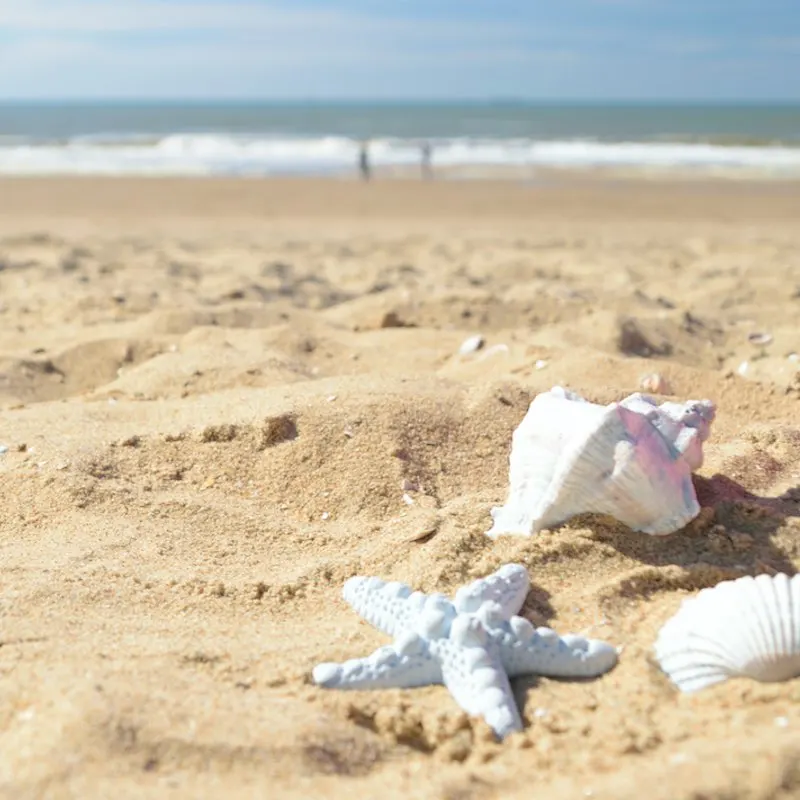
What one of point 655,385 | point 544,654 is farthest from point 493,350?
point 544,654

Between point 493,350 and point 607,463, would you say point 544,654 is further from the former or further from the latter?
point 493,350

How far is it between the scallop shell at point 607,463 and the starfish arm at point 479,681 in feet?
1.81

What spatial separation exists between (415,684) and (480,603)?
230mm

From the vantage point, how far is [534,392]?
3596 mm

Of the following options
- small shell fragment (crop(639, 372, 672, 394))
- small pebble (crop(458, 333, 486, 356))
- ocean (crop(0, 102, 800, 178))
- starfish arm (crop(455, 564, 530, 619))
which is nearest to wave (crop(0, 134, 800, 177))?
ocean (crop(0, 102, 800, 178))

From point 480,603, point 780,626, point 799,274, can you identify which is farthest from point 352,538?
point 799,274

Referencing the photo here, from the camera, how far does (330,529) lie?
290cm

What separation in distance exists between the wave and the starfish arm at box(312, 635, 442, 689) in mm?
18565

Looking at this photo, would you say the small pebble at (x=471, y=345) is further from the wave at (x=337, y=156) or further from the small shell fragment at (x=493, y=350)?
the wave at (x=337, y=156)

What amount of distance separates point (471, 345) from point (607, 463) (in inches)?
89.4

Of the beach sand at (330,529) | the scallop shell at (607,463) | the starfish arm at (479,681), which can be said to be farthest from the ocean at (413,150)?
the starfish arm at (479,681)

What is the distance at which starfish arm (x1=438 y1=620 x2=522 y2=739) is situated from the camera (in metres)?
1.91

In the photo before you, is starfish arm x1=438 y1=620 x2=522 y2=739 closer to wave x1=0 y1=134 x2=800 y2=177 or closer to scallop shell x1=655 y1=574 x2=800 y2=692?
scallop shell x1=655 y1=574 x2=800 y2=692

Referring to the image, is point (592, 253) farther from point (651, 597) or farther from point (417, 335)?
point (651, 597)
